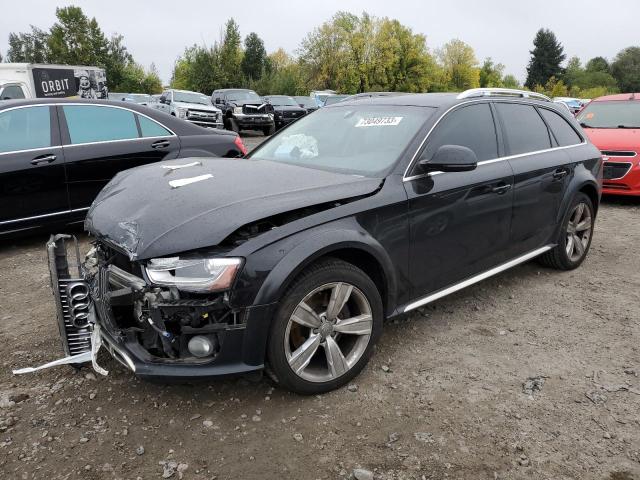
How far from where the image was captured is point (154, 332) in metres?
2.52

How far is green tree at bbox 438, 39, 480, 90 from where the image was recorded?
2739 inches

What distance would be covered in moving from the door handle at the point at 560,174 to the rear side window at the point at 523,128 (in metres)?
0.22

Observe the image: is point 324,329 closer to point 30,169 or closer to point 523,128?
point 523,128

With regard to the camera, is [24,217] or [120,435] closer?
[120,435]

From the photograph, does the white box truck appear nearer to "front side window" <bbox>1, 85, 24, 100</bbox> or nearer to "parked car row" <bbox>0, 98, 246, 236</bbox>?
"front side window" <bbox>1, 85, 24, 100</bbox>

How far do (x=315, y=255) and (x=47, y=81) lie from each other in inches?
690

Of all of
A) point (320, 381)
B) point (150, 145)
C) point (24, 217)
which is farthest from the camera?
point (150, 145)

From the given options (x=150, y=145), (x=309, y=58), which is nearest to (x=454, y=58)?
(x=309, y=58)

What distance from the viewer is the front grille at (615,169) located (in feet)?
25.1

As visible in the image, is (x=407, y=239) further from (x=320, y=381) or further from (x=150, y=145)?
(x=150, y=145)

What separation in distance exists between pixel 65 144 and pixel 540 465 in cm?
504

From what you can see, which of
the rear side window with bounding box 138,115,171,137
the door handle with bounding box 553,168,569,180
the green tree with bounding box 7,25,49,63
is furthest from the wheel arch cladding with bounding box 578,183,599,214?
the green tree with bounding box 7,25,49,63

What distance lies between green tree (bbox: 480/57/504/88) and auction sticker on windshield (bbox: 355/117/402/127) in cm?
7311

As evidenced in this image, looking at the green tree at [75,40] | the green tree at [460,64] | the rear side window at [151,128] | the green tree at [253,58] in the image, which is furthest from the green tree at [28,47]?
the rear side window at [151,128]
